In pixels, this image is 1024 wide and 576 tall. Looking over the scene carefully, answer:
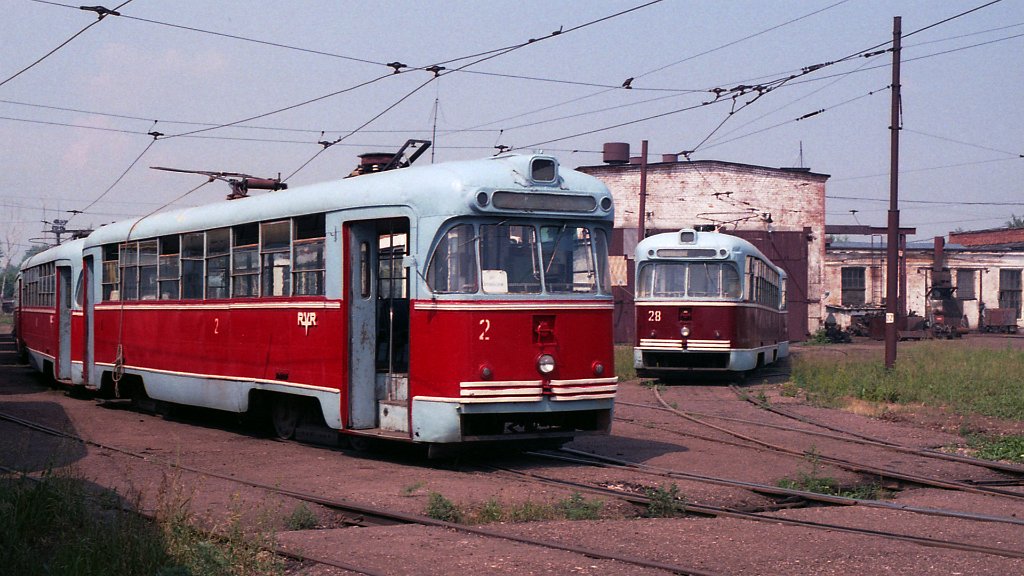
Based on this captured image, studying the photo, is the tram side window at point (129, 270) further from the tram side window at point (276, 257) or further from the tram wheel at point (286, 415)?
the tram side window at point (276, 257)

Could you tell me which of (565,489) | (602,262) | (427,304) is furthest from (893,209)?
(565,489)

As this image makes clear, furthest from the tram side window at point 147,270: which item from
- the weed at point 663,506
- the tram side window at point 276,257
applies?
the weed at point 663,506

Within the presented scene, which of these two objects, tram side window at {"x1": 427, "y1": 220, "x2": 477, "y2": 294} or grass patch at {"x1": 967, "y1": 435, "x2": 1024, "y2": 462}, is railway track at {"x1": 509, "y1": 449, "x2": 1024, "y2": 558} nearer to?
tram side window at {"x1": 427, "y1": 220, "x2": 477, "y2": 294}

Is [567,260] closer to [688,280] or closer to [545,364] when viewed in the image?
Answer: [545,364]

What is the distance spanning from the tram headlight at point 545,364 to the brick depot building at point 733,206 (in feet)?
106

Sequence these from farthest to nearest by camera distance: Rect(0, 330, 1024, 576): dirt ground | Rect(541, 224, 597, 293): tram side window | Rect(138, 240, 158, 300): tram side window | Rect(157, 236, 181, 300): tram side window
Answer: Rect(138, 240, 158, 300): tram side window
Rect(157, 236, 181, 300): tram side window
Rect(541, 224, 597, 293): tram side window
Rect(0, 330, 1024, 576): dirt ground

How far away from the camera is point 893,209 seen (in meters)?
22.9

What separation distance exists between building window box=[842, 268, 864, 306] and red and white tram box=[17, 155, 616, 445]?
48025 millimetres

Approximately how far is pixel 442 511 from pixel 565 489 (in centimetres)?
156

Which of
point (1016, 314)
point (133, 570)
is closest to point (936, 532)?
point (133, 570)

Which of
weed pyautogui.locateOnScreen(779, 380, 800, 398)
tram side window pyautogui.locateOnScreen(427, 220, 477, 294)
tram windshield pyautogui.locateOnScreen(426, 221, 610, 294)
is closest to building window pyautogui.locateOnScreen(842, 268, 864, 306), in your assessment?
weed pyautogui.locateOnScreen(779, 380, 800, 398)

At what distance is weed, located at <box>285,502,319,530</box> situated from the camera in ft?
25.9

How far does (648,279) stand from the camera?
22.7 meters

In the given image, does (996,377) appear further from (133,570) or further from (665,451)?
(133,570)
